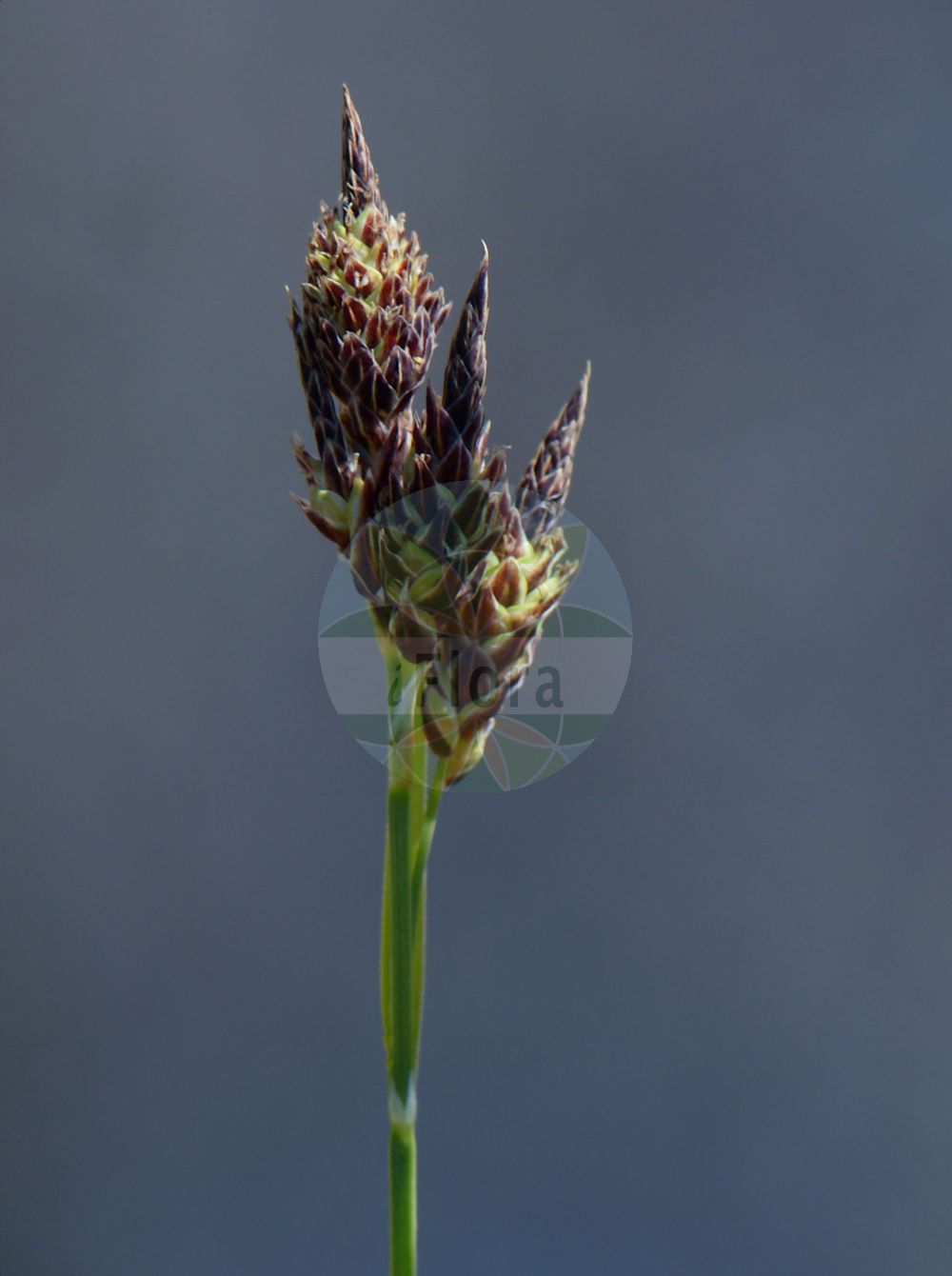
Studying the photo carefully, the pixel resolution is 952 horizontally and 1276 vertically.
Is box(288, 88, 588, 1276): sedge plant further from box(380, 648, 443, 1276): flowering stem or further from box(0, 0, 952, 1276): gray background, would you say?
box(0, 0, 952, 1276): gray background

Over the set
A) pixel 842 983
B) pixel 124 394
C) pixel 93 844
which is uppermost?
pixel 124 394

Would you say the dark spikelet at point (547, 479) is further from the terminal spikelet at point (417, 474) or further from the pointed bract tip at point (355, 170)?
the pointed bract tip at point (355, 170)

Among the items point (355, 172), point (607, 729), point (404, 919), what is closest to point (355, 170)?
point (355, 172)

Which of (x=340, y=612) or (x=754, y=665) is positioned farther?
(x=754, y=665)

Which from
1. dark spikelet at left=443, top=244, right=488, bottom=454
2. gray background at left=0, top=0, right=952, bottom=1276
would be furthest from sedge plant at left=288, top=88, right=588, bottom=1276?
gray background at left=0, top=0, right=952, bottom=1276

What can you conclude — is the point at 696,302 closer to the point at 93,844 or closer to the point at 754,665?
the point at 754,665

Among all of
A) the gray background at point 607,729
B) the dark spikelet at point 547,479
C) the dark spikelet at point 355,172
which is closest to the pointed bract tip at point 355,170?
the dark spikelet at point 355,172

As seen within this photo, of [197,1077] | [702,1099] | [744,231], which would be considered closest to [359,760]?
[197,1077]
